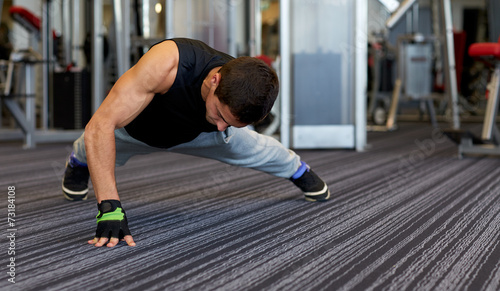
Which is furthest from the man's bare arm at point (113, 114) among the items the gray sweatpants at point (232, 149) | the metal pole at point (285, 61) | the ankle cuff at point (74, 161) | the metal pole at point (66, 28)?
the metal pole at point (66, 28)

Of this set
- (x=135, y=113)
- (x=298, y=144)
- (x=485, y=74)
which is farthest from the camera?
(x=485, y=74)

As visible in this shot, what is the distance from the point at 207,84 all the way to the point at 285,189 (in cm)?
90

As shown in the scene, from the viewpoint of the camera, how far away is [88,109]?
426cm

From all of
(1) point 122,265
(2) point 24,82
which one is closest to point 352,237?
(1) point 122,265

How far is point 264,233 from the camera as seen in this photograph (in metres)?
1.36

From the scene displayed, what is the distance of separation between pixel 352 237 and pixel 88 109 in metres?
3.35

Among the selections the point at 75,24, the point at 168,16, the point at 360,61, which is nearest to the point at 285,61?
the point at 360,61

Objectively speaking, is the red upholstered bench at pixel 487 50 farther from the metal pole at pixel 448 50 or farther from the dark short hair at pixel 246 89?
the dark short hair at pixel 246 89

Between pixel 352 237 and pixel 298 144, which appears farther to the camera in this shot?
pixel 298 144

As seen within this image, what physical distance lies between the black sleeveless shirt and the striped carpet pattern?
0.83 ft

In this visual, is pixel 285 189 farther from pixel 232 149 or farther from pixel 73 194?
pixel 73 194

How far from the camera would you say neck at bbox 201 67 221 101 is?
1246mm

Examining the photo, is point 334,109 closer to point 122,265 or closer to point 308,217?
point 308,217

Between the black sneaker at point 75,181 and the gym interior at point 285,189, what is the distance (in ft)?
0.14
